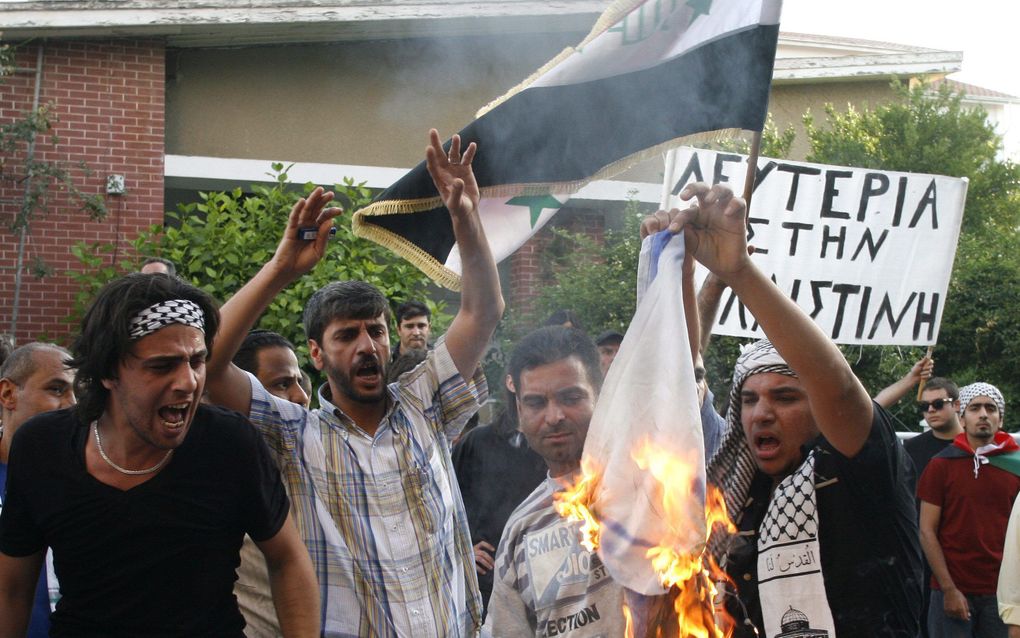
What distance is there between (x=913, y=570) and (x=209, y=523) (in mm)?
1748

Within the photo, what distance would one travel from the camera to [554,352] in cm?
351

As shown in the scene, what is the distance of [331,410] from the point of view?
3.56 metres

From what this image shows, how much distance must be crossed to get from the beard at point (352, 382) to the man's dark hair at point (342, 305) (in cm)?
15

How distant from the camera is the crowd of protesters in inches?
102

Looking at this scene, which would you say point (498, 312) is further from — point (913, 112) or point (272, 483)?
point (913, 112)

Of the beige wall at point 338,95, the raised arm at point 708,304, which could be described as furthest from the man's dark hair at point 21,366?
the beige wall at point 338,95

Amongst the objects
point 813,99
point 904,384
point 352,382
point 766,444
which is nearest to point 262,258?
point 904,384

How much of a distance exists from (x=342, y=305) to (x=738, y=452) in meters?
1.42

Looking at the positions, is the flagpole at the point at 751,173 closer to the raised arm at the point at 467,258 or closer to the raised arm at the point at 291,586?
the raised arm at the point at 467,258

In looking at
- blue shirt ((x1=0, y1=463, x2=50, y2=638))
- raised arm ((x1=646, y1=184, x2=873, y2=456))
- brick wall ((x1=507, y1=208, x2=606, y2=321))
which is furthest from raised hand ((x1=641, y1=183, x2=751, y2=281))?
brick wall ((x1=507, y1=208, x2=606, y2=321))

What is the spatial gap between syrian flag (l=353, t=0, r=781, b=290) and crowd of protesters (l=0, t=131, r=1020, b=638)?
29cm

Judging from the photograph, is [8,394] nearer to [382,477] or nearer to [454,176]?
[382,477]

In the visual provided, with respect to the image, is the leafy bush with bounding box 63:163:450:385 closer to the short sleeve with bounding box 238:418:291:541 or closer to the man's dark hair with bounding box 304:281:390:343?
the man's dark hair with bounding box 304:281:390:343

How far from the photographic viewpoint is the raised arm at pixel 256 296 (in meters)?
3.32
